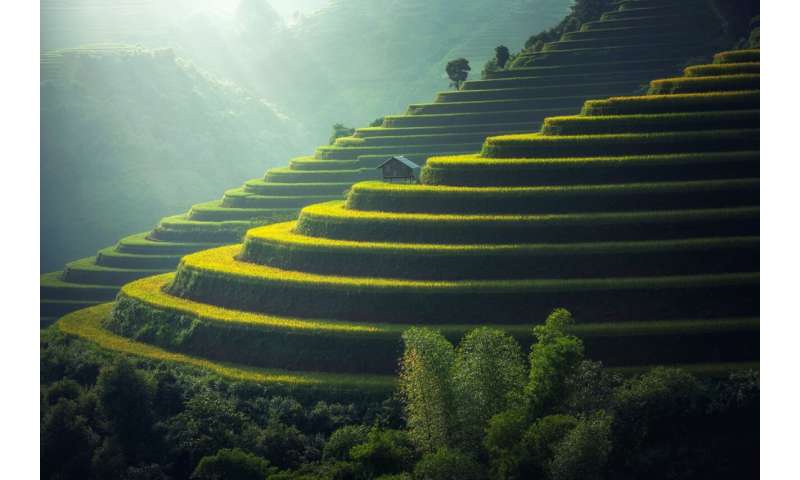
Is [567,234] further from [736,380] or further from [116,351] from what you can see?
[116,351]

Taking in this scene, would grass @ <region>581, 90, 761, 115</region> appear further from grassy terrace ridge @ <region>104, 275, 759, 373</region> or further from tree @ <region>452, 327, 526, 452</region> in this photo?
tree @ <region>452, 327, 526, 452</region>

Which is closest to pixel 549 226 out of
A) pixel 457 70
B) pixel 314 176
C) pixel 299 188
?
pixel 457 70

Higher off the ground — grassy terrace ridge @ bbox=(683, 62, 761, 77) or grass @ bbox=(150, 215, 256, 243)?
grassy terrace ridge @ bbox=(683, 62, 761, 77)

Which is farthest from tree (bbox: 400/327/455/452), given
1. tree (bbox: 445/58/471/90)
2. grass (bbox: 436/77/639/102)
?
tree (bbox: 445/58/471/90)

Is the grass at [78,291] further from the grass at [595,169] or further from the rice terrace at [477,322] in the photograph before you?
the grass at [595,169]

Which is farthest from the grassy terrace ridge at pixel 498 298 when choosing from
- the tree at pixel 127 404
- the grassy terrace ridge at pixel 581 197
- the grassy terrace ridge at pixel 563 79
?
the grassy terrace ridge at pixel 563 79
